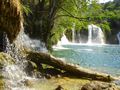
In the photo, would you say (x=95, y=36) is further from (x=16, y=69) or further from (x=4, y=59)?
(x=4, y=59)

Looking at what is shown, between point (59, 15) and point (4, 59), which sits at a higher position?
point (59, 15)

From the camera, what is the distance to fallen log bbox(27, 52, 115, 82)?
57.3 ft

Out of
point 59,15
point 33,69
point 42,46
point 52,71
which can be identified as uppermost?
point 59,15

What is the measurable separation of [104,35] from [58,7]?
48.5 m

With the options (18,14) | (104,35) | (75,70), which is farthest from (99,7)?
(104,35)

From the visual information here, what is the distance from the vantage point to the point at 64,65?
17.5 metres

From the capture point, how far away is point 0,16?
39.3 ft

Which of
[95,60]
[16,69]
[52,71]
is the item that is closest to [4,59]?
[16,69]

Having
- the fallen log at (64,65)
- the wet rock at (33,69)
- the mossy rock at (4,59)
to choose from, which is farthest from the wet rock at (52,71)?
the mossy rock at (4,59)

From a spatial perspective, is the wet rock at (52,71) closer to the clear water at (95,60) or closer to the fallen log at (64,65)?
the fallen log at (64,65)

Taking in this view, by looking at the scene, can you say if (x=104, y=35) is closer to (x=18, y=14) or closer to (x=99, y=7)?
(x=99, y=7)

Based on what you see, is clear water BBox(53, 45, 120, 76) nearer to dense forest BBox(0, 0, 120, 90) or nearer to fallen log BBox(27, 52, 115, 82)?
dense forest BBox(0, 0, 120, 90)

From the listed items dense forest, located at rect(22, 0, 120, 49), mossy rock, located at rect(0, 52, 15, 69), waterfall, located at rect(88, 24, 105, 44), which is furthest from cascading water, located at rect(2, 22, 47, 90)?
waterfall, located at rect(88, 24, 105, 44)

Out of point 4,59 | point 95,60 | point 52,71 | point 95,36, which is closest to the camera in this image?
point 4,59
